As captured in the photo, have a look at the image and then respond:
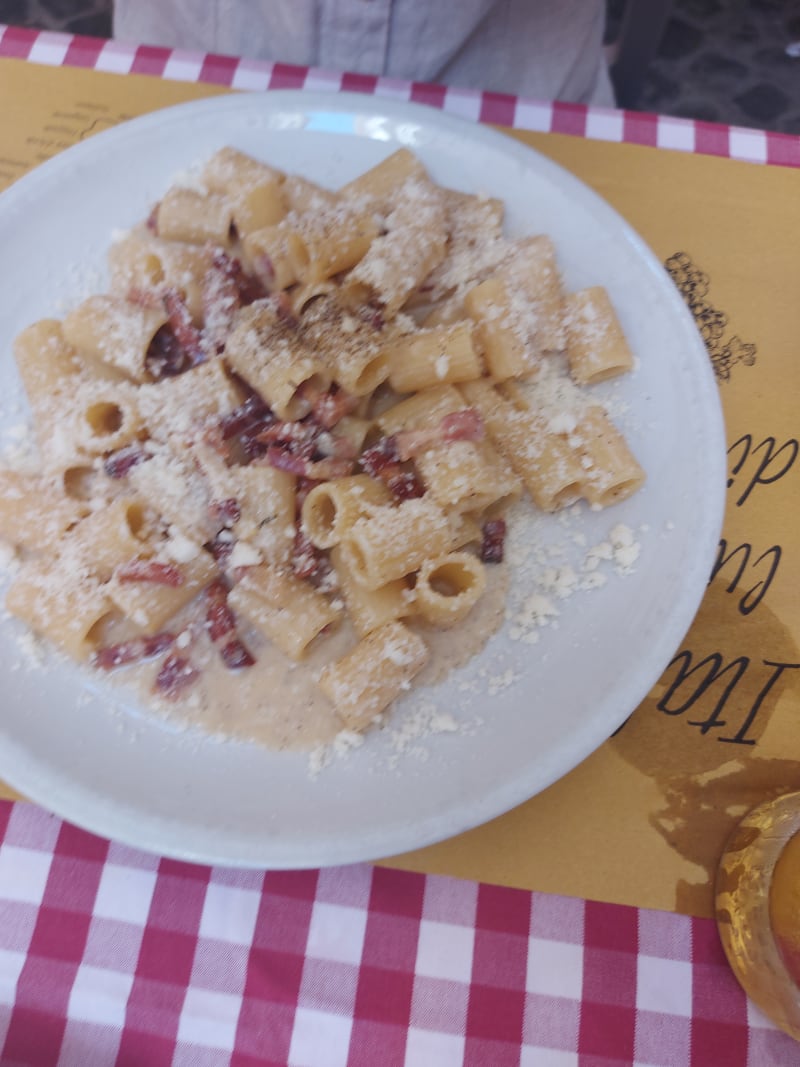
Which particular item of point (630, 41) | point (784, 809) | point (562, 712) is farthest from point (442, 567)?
point (630, 41)

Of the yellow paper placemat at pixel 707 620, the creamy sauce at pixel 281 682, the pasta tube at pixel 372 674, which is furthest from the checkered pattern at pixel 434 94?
the pasta tube at pixel 372 674

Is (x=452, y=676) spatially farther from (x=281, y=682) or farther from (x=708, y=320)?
(x=708, y=320)

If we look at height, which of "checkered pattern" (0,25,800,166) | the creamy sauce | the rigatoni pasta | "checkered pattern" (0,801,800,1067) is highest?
"checkered pattern" (0,25,800,166)

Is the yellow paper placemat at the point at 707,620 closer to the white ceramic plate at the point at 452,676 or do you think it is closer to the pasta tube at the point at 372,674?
the white ceramic plate at the point at 452,676

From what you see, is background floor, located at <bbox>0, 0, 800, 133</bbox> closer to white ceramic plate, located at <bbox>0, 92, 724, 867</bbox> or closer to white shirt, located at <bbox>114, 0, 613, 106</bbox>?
white shirt, located at <bbox>114, 0, 613, 106</bbox>

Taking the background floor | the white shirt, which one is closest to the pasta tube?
the white shirt

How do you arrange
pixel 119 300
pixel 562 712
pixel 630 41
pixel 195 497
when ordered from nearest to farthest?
pixel 562 712 → pixel 195 497 → pixel 119 300 → pixel 630 41

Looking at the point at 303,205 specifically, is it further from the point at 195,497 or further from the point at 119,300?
the point at 195,497

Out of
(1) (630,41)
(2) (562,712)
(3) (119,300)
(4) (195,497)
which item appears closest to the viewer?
(2) (562,712)
